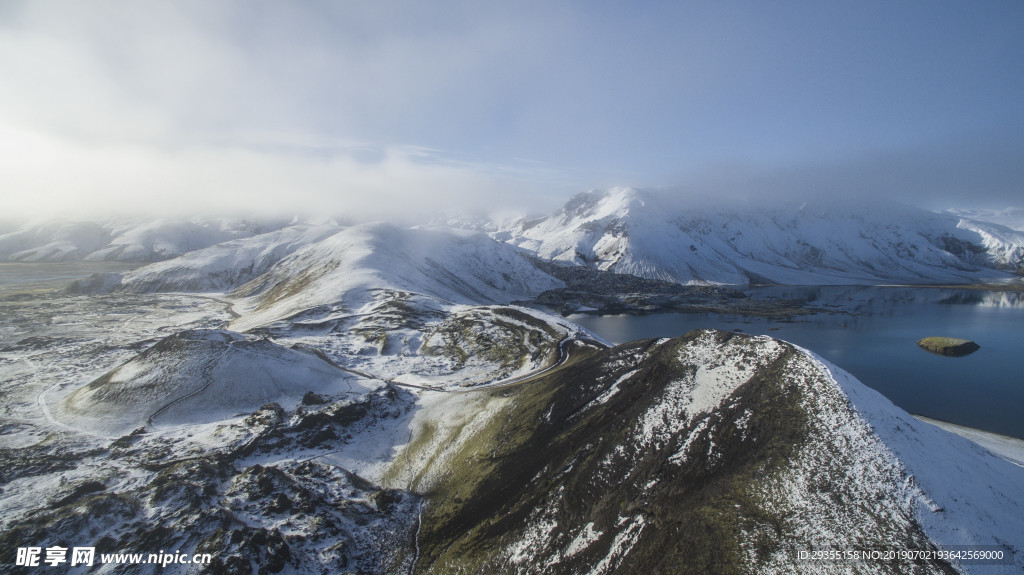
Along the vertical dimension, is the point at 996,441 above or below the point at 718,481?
below

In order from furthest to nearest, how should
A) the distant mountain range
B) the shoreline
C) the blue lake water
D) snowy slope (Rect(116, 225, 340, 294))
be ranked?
snowy slope (Rect(116, 225, 340, 294)) → the blue lake water → the shoreline → the distant mountain range

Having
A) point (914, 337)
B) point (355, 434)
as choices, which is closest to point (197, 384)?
point (355, 434)

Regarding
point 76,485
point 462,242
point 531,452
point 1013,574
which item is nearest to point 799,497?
point 1013,574

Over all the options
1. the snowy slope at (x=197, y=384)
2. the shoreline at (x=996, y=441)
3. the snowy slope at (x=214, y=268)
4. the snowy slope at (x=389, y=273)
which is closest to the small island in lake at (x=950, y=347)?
the shoreline at (x=996, y=441)

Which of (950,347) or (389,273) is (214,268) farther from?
(950,347)

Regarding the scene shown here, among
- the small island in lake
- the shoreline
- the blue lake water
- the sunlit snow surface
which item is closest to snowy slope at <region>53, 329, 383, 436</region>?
the sunlit snow surface

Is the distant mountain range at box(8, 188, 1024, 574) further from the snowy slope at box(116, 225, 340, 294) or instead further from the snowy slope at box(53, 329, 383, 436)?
the snowy slope at box(116, 225, 340, 294)
